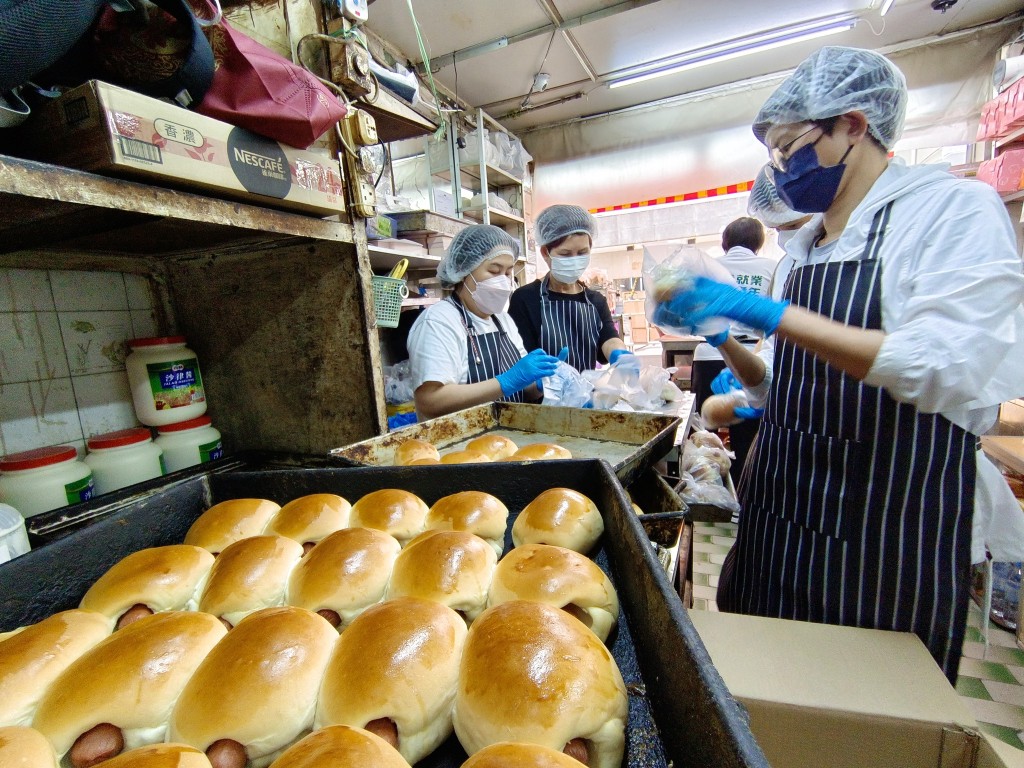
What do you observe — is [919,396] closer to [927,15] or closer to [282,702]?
[282,702]

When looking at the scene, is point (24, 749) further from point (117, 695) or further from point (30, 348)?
point (30, 348)

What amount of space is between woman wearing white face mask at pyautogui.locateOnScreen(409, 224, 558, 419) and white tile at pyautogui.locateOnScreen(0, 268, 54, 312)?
128 cm

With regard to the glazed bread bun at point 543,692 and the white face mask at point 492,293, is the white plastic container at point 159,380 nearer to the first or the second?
the white face mask at point 492,293

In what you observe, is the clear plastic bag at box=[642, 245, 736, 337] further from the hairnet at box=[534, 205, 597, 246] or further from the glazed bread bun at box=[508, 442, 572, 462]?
the hairnet at box=[534, 205, 597, 246]

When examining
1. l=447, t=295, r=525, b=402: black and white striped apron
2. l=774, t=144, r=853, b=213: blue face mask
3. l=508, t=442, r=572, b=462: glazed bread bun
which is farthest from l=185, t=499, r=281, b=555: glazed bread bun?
l=774, t=144, r=853, b=213: blue face mask

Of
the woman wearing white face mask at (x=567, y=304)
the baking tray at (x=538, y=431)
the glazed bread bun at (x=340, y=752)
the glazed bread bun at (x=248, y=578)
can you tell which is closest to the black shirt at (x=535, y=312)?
the woman wearing white face mask at (x=567, y=304)

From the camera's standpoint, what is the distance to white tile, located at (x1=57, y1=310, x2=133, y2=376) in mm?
1448

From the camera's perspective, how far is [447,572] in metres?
0.72

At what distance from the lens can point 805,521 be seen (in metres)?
1.31

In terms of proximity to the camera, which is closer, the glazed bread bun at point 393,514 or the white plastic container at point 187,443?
the glazed bread bun at point 393,514

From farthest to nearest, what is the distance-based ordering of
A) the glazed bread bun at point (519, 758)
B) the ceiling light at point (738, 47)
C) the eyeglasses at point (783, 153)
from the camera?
1. the ceiling light at point (738, 47)
2. the eyeglasses at point (783, 153)
3. the glazed bread bun at point (519, 758)

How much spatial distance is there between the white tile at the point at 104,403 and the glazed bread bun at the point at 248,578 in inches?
45.6

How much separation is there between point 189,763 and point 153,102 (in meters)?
1.11

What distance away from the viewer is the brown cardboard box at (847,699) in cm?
95
